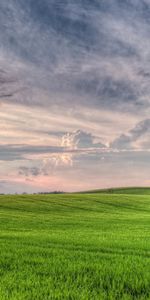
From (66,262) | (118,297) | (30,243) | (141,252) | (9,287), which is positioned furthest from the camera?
(30,243)

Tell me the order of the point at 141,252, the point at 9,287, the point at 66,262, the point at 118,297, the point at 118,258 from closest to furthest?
the point at 118,297 < the point at 9,287 < the point at 66,262 < the point at 118,258 < the point at 141,252

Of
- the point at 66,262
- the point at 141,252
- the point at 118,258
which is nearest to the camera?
the point at 66,262

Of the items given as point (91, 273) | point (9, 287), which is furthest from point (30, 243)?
point (9, 287)

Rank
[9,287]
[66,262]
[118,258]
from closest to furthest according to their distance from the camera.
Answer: [9,287] → [66,262] → [118,258]

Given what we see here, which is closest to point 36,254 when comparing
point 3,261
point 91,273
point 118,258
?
point 3,261

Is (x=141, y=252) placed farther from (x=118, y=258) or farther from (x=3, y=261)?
(x=3, y=261)

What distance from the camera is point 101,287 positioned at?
8.04 metres

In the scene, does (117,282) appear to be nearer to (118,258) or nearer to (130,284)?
(130,284)

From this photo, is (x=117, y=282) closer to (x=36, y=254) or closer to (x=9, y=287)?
(x=9, y=287)

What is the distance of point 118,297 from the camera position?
7.34 m

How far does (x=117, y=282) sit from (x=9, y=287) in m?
2.53

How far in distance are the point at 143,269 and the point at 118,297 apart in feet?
9.59

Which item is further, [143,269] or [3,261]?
[3,261]

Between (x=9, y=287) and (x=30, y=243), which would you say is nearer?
(x=9, y=287)
